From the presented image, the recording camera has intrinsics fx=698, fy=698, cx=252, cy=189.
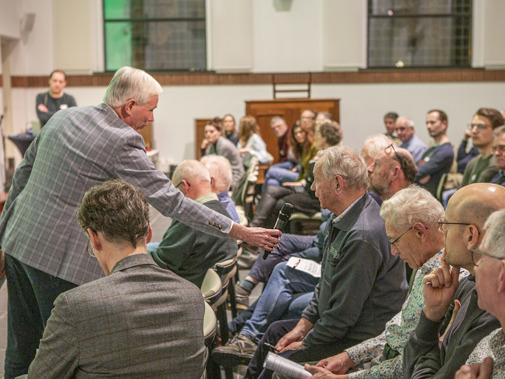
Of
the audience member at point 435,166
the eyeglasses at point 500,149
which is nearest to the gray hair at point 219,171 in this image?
the eyeglasses at point 500,149

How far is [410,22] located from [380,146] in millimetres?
9725

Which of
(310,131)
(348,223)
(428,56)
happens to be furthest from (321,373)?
(428,56)

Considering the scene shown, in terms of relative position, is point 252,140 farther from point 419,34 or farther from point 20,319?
point 20,319

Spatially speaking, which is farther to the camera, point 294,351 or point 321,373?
point 294,351

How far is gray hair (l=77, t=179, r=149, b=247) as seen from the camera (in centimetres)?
191

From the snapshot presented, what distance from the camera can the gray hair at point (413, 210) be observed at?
A: 2.45 m

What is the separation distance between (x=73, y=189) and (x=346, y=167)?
3.83 feet

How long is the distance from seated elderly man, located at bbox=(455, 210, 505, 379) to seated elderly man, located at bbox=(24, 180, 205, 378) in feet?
2.39

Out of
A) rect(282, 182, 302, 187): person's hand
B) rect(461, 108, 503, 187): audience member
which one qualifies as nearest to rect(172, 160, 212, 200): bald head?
rect(461, 108, 503, 187): audience member

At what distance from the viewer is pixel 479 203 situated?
202 cm

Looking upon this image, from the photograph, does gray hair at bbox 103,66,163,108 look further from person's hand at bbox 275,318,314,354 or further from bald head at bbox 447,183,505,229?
bald head at bbox 447,183,505,229

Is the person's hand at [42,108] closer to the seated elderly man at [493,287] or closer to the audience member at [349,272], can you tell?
the audience member at [349,272]

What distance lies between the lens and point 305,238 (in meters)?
4.83

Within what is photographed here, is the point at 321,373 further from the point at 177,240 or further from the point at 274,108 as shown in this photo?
the point at 274,108
